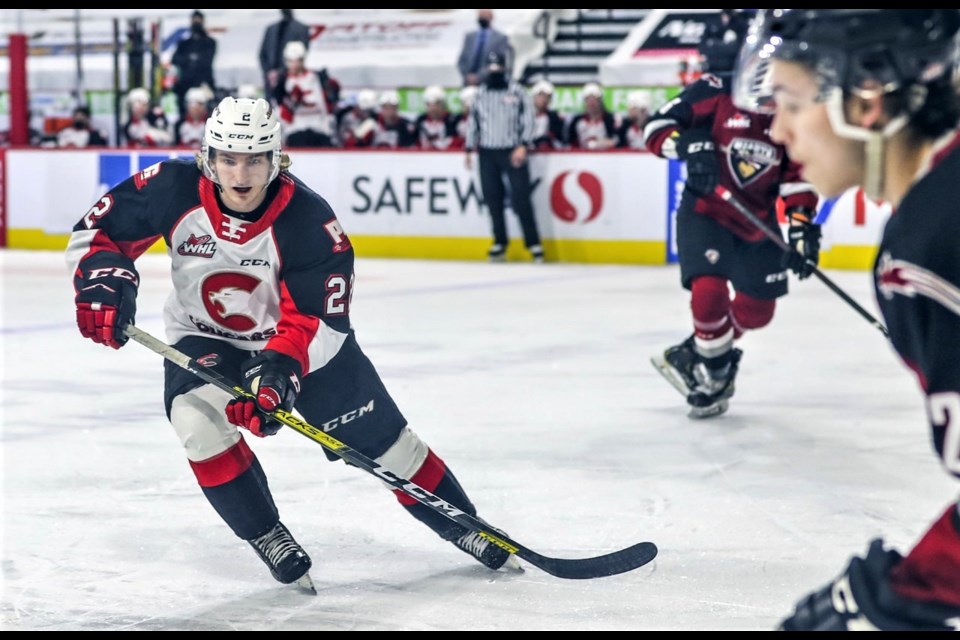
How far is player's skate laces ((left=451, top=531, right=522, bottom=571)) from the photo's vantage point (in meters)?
2.73

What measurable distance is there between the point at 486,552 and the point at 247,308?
65 centimetres

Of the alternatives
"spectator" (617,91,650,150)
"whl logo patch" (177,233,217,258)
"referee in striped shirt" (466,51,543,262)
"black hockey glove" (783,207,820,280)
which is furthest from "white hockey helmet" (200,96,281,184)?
"spectator" (617,91,650,150)

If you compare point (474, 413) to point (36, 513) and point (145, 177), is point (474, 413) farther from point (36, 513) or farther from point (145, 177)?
point (145, 177)

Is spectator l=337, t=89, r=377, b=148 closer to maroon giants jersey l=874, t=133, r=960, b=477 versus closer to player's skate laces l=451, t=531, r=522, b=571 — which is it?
player's skate laces l=451, t=531, r=522, b=571

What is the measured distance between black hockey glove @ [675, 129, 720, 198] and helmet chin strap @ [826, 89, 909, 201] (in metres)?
2.99

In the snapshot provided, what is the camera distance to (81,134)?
38.5 feet

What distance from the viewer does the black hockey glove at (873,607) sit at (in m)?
1.26

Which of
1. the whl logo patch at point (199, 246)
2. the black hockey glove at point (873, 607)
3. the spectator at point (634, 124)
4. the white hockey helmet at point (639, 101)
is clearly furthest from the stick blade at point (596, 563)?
the white hockey helmet at point (639, 101)

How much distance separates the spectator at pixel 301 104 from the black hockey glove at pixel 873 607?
941 cm

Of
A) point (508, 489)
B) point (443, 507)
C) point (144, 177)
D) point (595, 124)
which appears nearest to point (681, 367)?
point (508, 489)

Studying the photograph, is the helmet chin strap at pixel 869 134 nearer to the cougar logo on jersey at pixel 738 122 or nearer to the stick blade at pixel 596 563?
the stick blade at pixel 596 563

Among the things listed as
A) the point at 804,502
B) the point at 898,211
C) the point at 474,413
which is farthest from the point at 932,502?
the point at 898,211

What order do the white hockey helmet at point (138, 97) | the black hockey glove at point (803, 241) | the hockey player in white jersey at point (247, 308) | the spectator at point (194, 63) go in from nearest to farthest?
1. the hockey player in white jersey at point (247, 308)
2. the black hockey glove at point (803, 241)
3. the spectator at point (194, 63)
4. the white hockey helmet at point (138, 97)

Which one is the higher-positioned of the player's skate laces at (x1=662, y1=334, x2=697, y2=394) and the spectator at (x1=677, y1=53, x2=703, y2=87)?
the spectator at (x1=677, y1=53, x2=703, y2=87)
